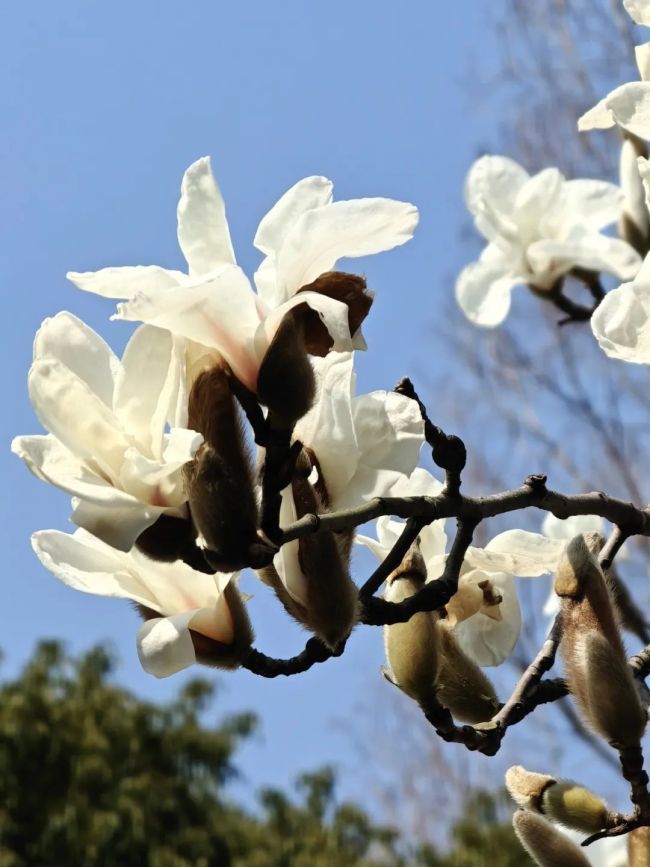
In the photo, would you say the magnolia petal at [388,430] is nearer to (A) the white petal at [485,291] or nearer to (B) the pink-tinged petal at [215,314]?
(B) the pink-tinged petal at [215,314]

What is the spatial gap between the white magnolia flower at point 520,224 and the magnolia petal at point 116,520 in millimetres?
1538

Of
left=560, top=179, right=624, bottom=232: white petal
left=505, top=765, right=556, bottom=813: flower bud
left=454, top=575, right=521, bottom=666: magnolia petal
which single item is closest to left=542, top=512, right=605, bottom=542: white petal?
left=560, top=179, right=624, bottom=232: white petal

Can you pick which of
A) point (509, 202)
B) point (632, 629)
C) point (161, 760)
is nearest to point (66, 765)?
point (161, 760)

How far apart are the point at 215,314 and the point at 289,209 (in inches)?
5.7

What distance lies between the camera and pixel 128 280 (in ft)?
2.49

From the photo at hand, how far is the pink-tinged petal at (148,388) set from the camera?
0.78 m

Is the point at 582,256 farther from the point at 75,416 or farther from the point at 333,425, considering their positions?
the point at 75,416

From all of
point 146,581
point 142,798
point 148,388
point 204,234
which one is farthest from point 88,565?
point 142,798

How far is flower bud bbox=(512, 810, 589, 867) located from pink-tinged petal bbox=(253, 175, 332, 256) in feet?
1.61

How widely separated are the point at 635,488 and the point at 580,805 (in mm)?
4688

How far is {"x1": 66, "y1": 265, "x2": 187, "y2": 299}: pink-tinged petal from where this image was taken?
0.76m

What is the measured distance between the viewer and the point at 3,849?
7402mm

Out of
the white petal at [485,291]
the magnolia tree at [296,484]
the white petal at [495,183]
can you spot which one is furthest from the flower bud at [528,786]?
the white petal at [495,183]

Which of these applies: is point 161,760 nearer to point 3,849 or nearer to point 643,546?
point 3,849
